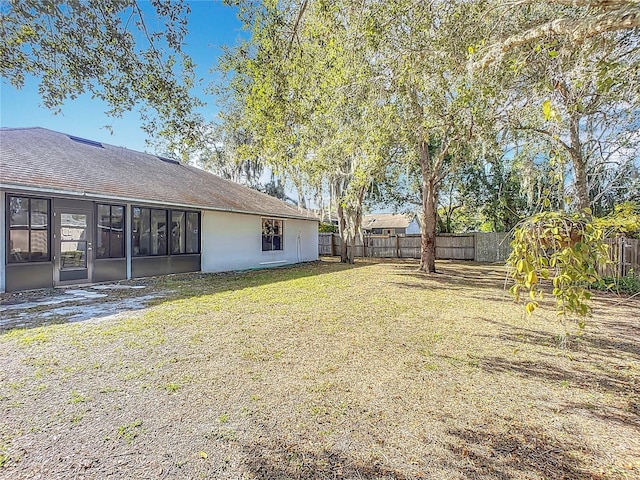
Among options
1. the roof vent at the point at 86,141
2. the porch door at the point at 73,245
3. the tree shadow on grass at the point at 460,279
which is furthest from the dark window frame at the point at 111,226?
the tree shadow on grass at the point at 460,279

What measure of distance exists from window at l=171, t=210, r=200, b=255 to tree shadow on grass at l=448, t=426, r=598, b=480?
1005cm

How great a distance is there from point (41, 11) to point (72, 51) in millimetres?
477

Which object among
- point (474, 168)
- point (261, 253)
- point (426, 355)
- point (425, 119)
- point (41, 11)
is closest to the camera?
point (41, 11)

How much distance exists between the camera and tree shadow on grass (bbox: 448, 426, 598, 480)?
209cm

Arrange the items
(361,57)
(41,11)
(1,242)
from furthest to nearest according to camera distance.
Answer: (1,242) → (361,57) → (41,11)

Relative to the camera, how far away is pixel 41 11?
119 inches

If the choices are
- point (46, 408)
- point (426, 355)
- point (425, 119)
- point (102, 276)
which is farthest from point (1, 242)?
point (425, 119)

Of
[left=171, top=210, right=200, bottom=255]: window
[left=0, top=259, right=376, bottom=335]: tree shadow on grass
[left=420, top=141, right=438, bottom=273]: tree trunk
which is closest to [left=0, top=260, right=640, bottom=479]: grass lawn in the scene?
[left=0, top=259, right=376, bottom=335]: tree shadow on grass

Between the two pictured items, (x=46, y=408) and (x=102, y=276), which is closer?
(x=46, y=408)

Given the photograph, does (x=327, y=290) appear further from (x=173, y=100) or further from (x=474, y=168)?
(x=474, y=168)

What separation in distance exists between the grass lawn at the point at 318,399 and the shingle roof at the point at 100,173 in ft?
14.4

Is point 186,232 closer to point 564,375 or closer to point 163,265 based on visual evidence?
point 163,265

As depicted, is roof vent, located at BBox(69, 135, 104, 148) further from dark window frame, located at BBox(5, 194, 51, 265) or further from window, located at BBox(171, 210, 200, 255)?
dark window frame, located at BBox(5, 194, 51, 265)

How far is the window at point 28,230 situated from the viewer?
7234 mm
